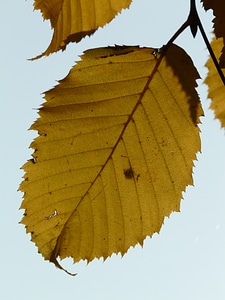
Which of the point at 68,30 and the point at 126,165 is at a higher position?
the point at 68,30

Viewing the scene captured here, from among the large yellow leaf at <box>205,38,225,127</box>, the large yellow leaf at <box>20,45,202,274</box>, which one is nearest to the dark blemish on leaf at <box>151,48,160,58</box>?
the large yellow leaf at <box>20,45,202,274</box>

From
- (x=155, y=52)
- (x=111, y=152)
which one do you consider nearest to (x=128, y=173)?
(x=111, y=152)

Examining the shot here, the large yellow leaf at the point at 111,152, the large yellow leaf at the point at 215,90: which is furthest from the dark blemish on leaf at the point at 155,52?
the large yellow leaf at the point at 215,90


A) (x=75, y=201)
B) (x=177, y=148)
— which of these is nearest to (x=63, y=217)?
(x=75, y=201)

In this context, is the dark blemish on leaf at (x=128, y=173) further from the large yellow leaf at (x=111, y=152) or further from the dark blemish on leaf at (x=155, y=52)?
the dark blemish on leaf at (x=155, y=52)

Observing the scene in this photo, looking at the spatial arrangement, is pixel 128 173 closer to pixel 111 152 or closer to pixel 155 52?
pixel 111 152

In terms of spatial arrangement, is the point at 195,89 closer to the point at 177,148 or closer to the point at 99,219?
the point at 177,148
